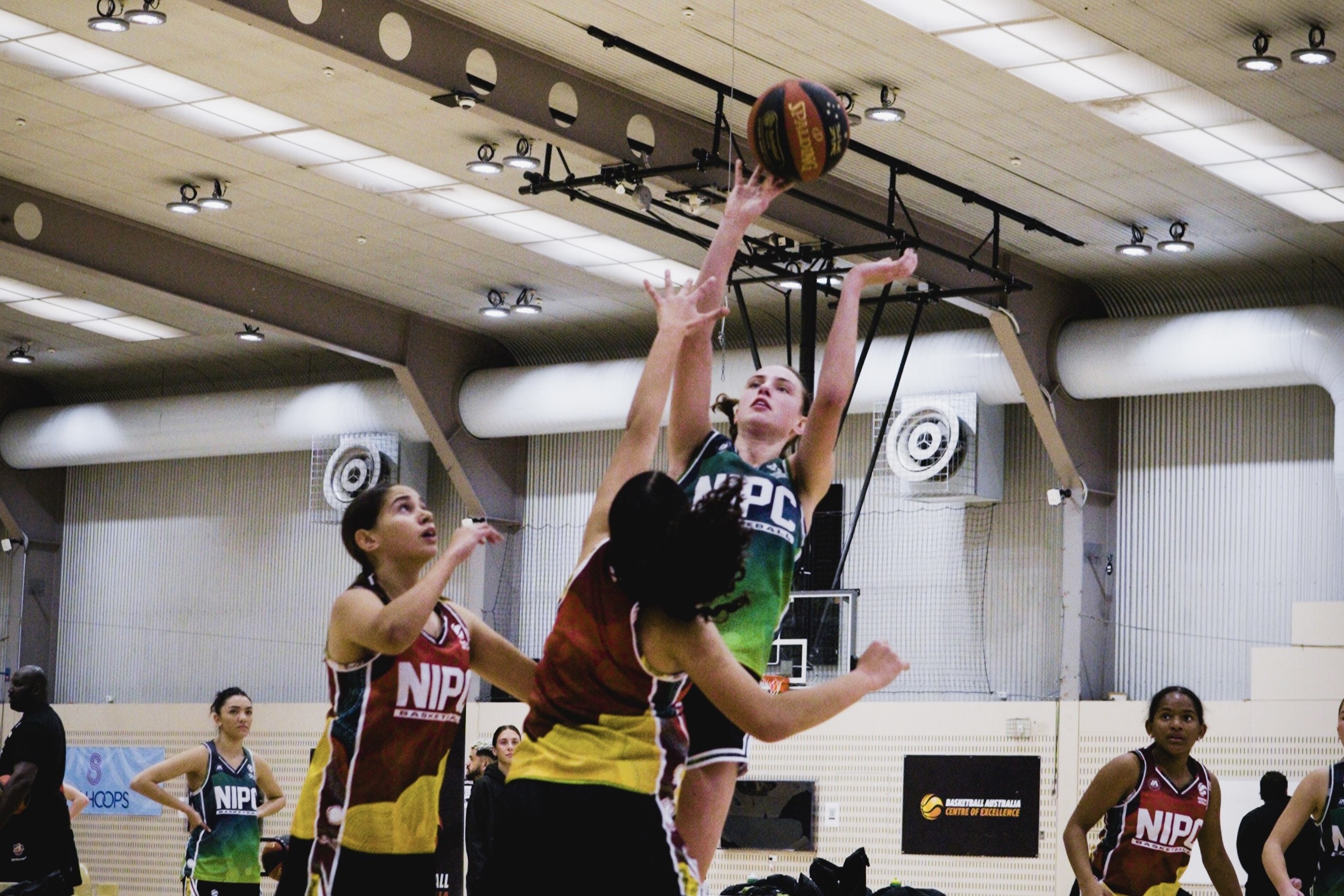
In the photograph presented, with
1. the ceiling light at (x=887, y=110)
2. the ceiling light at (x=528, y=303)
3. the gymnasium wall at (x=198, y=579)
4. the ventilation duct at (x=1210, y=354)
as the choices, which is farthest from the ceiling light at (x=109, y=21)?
the gymnasium wall at (x=198, y=579)

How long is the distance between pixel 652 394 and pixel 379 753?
4.48 feet

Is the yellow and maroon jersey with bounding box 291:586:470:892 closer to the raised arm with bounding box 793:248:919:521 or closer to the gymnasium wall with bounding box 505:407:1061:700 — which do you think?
the raised arm with bounding box 793:248:919:521

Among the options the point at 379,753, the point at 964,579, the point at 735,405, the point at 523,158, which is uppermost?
the point at 523,158

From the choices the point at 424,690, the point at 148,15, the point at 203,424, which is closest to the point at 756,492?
the point at 424,690

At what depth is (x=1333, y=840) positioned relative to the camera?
8195 mm

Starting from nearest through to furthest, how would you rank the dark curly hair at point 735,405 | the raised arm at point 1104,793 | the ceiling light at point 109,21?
the dark curly hair at point 735,405 < the raised arm at point 1104,793 < the ceiling light at point 109,21

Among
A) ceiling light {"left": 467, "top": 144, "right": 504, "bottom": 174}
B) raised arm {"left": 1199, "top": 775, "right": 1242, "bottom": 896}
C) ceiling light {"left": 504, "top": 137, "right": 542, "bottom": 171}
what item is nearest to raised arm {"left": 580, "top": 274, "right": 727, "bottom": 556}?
raised arm {"left": 1199, "top": 775, "right": 1242, "bottom": 896}

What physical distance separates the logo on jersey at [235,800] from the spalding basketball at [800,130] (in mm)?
6001

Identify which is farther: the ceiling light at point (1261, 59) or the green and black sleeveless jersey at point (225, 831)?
the ceiling light at point (1261, 59)

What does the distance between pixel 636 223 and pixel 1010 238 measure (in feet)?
11.6

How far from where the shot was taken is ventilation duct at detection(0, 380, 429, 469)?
74.0ft

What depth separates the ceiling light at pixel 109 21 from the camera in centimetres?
1292

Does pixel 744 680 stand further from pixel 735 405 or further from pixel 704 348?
pixel 735 405

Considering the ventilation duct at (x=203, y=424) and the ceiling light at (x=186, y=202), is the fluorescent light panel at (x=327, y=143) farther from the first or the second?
the ventilation duct at (x=203, y=424)
